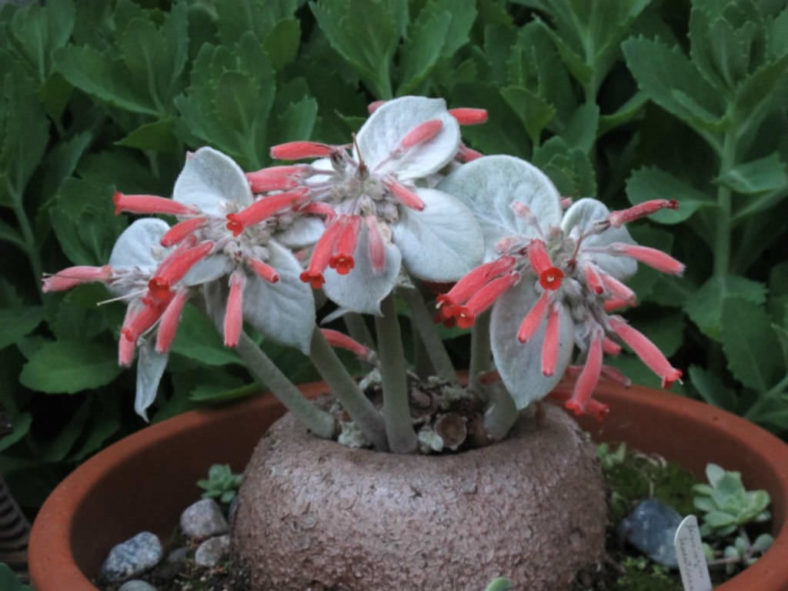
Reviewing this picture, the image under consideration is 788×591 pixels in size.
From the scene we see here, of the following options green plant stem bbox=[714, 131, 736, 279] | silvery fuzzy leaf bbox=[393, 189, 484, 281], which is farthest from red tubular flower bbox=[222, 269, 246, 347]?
green plant stem bbox=[714, 131, 736, 279]

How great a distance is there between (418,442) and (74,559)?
294 mm

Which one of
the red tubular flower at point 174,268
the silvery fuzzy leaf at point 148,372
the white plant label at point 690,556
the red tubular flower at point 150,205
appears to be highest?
the red tubular flower at point 150,205

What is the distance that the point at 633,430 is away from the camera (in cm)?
106

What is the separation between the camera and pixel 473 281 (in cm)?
64

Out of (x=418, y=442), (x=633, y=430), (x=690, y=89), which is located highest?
(x=690, y=89)

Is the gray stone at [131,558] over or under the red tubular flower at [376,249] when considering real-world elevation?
under

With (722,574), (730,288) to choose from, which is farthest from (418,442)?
(730,288)

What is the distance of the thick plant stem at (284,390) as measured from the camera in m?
0.80

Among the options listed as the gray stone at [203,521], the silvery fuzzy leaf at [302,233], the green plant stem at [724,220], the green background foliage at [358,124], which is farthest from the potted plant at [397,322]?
the green plant stem at [724,220]

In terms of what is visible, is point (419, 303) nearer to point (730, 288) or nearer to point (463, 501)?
point (463, 501)

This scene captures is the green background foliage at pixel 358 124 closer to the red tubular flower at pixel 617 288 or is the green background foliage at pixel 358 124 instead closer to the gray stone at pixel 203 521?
the gray stone at pixel 203 521

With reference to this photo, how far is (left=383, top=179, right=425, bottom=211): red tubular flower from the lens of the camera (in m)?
0.64

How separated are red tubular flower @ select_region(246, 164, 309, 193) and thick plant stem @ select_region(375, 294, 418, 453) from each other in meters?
0.11

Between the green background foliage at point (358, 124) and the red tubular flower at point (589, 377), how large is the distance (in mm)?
289
